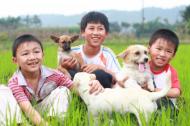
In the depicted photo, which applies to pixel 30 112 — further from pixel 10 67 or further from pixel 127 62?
pixel 10 67

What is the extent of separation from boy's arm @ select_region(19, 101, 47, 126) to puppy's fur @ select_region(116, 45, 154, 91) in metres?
0.68

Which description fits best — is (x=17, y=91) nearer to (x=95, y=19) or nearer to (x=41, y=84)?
(x=41, y=84)

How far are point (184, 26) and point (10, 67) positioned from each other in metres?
19.7

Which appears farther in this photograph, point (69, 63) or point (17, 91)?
point (69, 63)

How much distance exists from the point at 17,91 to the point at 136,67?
851 millimetres

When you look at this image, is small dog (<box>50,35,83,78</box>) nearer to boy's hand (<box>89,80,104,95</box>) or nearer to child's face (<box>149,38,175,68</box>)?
child's face (<box>149,38,175,68</box>)

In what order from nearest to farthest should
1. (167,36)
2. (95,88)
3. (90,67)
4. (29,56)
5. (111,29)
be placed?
1. (95,88)
2. (29,56)
3. (167,36)
4. (90,67)
5. (111,29)

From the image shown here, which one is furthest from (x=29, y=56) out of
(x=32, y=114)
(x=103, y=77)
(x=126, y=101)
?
(x=126, y=101)

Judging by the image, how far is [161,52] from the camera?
10.8ft

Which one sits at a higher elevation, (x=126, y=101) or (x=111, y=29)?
(x=126, y=101)

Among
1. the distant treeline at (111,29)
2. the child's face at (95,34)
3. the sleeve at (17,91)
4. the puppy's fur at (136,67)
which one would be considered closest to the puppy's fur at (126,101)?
the puppy's fur at (136,67)

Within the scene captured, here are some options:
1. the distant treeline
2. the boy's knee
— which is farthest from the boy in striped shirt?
the distant treeline

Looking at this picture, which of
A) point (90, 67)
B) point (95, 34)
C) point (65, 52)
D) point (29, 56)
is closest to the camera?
point (29, 56)

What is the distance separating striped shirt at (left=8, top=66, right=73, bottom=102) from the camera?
307 centimetres
